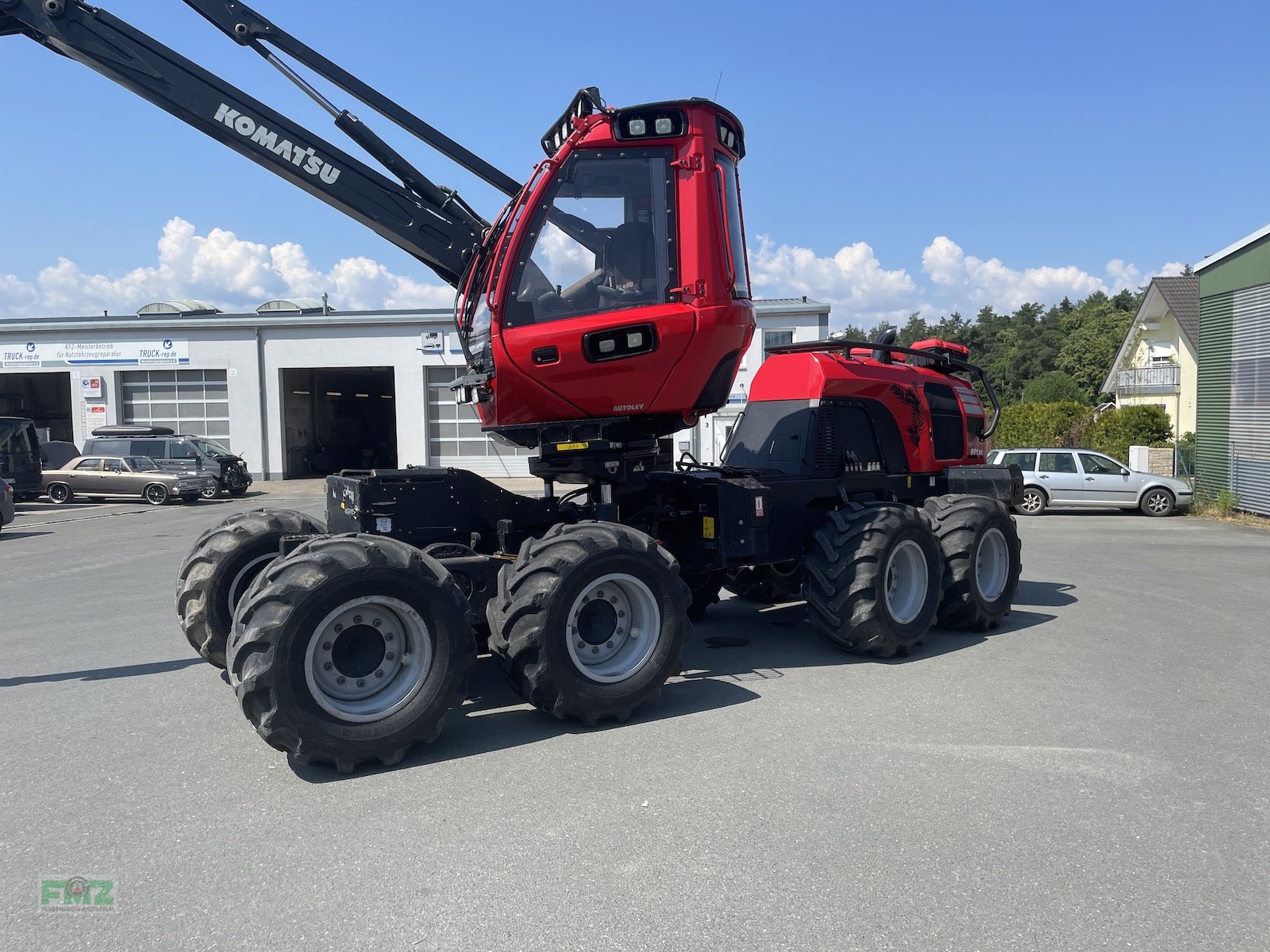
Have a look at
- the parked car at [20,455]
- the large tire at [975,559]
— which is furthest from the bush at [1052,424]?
the parked car at [20,455]

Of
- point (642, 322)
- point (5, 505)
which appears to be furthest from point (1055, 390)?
point (642, 322)

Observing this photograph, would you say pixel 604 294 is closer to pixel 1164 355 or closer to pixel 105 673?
pixel 105 673

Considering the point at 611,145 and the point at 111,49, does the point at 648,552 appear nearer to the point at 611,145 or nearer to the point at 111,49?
the point at 611,145

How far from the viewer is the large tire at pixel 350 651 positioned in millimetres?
4500

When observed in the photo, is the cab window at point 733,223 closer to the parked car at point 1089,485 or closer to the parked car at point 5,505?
the parked car at point 1089,485

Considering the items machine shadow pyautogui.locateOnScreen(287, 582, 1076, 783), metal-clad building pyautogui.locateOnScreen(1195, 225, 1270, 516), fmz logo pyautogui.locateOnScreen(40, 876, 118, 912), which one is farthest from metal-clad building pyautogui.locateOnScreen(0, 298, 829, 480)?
fmz logo pyautogui.locateOnScreen(40, 876, 118, 912)

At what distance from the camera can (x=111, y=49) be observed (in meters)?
6.33

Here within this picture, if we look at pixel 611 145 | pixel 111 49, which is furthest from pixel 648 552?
pixel 111 49

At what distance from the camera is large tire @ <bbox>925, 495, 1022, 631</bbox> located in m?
7.89

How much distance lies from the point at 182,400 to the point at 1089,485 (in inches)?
1196

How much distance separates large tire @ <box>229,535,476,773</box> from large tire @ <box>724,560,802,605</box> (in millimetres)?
4571

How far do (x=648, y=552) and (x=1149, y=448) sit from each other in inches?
930

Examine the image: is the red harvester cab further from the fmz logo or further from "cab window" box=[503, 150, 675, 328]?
the fmz logo

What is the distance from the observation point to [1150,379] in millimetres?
43719
